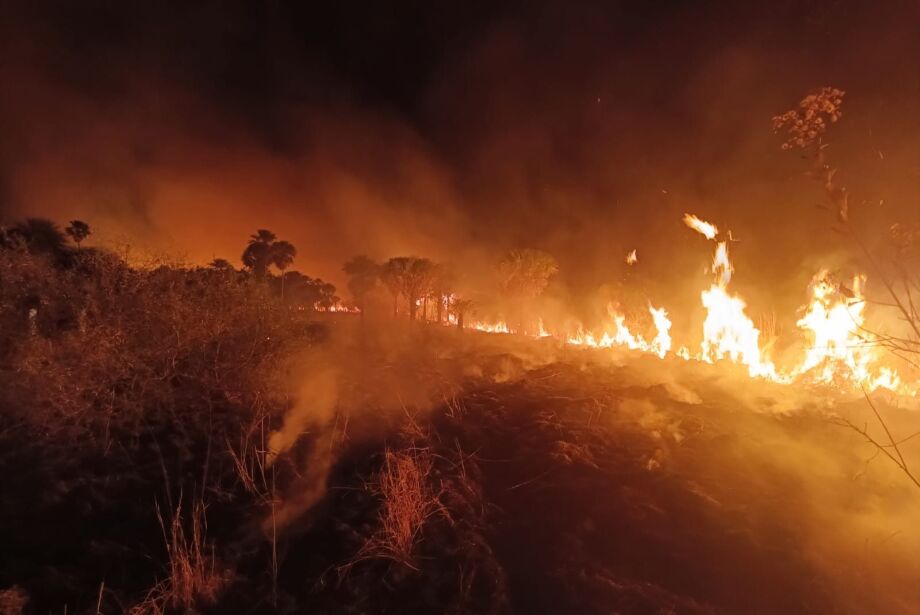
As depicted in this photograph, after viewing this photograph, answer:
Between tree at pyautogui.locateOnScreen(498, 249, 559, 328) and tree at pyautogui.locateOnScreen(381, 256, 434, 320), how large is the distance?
5339 mm

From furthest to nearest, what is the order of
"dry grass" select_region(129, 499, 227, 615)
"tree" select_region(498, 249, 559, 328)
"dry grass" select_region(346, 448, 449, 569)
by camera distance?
"tree" select_region(498, 249, 559, 328)
"dry grass" select_region(346, 448, 449, 569)
"dry grass" select_region(129, 499, 227, 615)

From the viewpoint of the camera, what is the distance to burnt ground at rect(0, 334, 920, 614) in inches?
258

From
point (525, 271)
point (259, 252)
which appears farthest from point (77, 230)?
point (525, 271)

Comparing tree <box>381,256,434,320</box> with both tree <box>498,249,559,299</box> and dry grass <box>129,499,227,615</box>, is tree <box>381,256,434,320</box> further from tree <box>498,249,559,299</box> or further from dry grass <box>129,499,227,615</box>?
dry grass <box>129,499,227,615</box>

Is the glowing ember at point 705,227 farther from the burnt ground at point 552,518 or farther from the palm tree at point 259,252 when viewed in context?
the palm tree at point 259,252

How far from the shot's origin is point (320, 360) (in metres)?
16.1

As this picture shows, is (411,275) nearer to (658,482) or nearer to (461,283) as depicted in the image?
(461,283)

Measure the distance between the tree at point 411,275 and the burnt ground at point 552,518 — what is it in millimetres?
23155

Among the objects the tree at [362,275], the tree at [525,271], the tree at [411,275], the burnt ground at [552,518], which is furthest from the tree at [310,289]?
the burnt ground at [552,518]

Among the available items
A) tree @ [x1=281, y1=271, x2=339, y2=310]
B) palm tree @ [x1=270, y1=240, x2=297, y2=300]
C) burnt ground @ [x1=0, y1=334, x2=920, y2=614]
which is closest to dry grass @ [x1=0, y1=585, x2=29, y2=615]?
burnt ground @ [x1=0, y1=334, x2=920, y2=614]

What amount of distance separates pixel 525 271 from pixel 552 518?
87.0 feet

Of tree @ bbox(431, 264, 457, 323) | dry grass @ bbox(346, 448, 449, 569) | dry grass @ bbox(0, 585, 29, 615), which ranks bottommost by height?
dry grass @ bbox(0, 585, 29, 615)

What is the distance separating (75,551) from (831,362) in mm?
18048

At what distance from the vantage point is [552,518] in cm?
816
